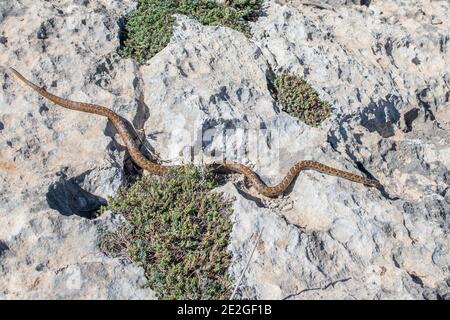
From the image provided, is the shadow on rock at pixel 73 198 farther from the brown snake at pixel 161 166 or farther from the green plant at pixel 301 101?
the green plant at pixel 301 101

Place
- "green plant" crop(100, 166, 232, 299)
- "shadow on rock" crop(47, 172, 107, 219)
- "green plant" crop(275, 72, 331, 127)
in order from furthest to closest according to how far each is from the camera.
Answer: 1. "green plant" crop(275, 72, 331, 127)
2. "shadow on rock" crop(47, 172, 107, 219)
3. "green plant" crop(100, 166, 232, 299)

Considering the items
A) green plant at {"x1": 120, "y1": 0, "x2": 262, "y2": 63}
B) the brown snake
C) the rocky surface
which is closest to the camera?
the rocky surface

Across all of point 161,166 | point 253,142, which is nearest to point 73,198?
point 161,166

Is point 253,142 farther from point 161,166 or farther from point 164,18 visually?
point 164,18

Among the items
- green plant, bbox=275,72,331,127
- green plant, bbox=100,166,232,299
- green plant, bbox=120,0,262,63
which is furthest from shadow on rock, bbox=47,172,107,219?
green plant, bbox=275,72,331,127

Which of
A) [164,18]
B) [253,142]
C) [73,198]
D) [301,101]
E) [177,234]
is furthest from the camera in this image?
[164,18]

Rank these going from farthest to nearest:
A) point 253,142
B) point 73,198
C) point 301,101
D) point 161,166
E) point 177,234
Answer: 1. point 301,101
2. point 253,142
3. point 161,166
4. point 73,198
5. point 177,234

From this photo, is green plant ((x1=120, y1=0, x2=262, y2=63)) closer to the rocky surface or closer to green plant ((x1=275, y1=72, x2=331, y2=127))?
the rocky surface

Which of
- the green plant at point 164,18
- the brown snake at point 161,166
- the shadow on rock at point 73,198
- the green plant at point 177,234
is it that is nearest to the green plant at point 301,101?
the brown snake at point 161,166
